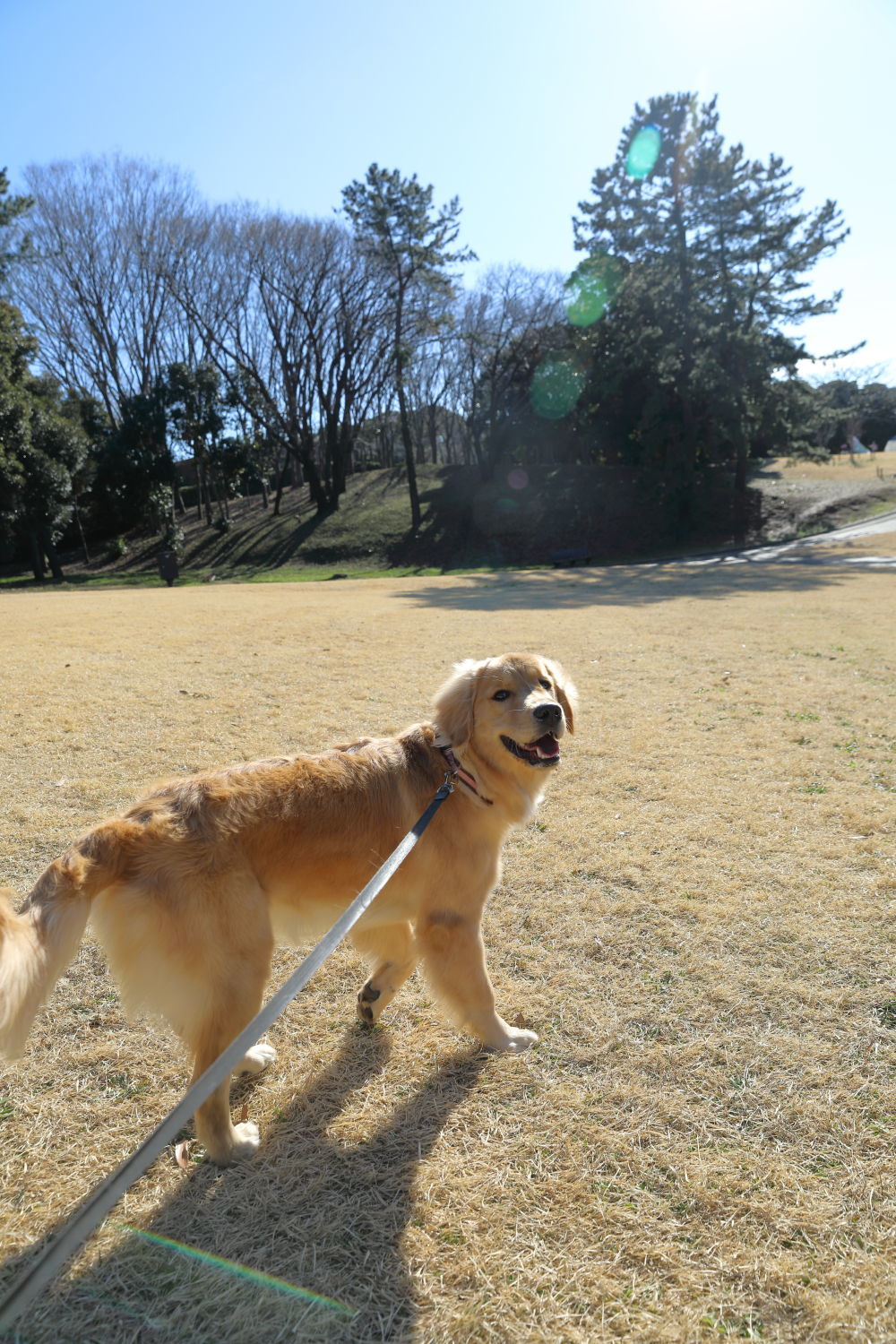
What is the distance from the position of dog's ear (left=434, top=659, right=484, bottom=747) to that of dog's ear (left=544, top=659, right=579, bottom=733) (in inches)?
16.2

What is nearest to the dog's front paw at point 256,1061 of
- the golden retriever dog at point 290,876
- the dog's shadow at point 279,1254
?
the golden retriever dog at point 290,876

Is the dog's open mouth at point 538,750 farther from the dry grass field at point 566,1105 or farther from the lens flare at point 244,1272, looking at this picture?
the lens flare at point 244,1272

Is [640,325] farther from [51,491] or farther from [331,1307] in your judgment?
[331,1307]

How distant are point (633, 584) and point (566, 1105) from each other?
61.9ft

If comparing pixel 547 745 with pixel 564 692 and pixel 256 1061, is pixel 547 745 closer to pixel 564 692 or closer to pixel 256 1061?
pixel 564 692

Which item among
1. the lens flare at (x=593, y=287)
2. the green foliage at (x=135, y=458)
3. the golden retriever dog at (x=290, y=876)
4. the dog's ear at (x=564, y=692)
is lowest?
the golden retriever dog at (x=290, y=876)

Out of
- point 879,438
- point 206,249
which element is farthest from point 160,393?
point 879,438

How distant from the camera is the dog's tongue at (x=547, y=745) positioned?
317 centimetres

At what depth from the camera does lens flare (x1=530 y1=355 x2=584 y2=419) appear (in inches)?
1613

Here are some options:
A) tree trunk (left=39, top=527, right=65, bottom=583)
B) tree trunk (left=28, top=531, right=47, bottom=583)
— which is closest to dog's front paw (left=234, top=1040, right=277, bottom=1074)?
tree trunk (left=39, top=527, right=65, bottom=583)

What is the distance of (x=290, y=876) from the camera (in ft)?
8.64

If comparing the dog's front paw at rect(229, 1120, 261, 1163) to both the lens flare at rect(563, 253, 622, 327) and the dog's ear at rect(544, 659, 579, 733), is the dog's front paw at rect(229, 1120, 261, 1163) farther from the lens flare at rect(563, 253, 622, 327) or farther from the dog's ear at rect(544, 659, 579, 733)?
the lens flare at rect(563, 253, 622, 327)

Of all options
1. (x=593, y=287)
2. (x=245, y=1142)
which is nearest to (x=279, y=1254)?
(x=245, y=1142)

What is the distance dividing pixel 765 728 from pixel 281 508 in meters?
38.6
